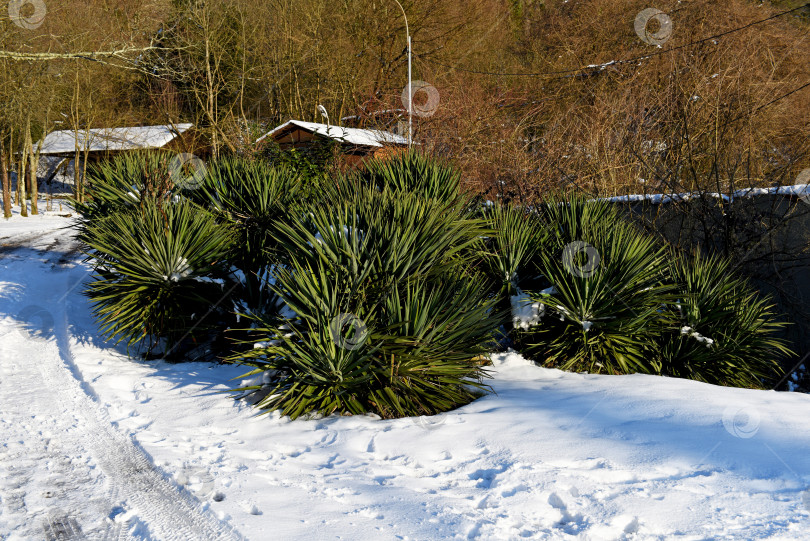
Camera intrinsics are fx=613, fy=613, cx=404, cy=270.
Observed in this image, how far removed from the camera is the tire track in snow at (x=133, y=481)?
3100mm

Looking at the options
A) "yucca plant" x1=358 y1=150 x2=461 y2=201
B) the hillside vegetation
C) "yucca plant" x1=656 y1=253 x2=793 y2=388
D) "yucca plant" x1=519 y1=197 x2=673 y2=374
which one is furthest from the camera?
the hillside vegetation

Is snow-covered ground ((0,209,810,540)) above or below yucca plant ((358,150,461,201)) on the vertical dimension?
below

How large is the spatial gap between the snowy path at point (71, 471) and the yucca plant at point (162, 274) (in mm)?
770

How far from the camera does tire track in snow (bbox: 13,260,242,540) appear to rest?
310 centimetres

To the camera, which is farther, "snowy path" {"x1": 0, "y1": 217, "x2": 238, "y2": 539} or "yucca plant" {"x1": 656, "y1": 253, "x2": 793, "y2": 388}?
"yucca plant" {"x1": 656, "y1": 253, "x2": 793, "y2": 388}

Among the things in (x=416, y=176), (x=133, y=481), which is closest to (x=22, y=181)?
(x=416, y=176)

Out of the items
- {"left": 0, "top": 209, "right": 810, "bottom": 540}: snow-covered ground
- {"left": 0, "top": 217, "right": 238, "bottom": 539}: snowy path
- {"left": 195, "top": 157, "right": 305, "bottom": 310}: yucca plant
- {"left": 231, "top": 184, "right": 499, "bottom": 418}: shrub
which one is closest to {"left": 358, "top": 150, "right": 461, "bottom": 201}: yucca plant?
{"left": 195, "top": 157, "right": 305, "bottom": 310}: yucca plant

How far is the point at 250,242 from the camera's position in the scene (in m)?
7.05

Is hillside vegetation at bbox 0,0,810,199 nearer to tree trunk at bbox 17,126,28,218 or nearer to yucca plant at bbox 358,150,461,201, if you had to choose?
tree trunk at bbox 17,126,28,218

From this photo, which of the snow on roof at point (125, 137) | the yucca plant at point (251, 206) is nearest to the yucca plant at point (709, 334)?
the yucca plant at point (251, 206)

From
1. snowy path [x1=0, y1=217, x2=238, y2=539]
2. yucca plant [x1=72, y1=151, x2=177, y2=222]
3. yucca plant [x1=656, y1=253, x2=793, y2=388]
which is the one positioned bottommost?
snowy path [x1=0, y1=217, x2=238, y2=539]

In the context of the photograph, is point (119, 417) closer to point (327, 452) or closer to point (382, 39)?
point (327, 452)

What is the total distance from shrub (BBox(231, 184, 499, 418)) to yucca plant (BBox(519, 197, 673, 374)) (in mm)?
1189

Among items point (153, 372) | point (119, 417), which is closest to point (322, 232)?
point (119, 417)
